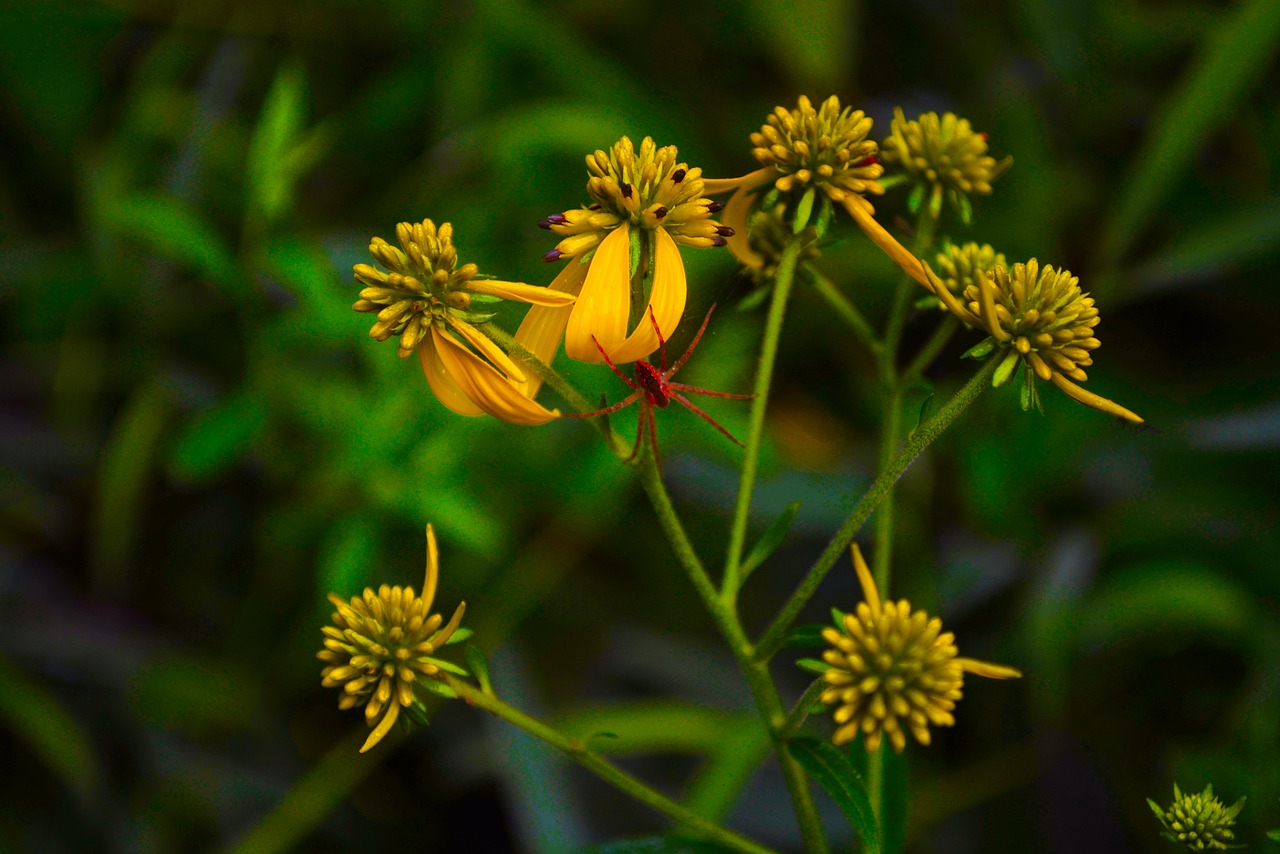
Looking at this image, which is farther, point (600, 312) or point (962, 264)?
point (962, 264)

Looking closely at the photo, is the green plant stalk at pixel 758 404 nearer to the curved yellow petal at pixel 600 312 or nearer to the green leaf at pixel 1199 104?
Answer: the curved yellow petal at pixel 600 312

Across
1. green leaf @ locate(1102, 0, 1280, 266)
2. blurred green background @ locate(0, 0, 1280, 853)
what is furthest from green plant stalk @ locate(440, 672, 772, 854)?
green leaf @ locate(1102, 0, 1280, 266)

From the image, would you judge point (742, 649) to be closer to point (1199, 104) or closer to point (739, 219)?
point (739, 219)

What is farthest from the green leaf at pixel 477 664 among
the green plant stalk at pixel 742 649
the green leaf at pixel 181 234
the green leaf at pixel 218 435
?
the green leaf at pixel 181 234

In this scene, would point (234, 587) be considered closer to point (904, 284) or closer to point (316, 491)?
point (316, 491)

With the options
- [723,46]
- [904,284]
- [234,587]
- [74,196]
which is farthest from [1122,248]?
[74,196]

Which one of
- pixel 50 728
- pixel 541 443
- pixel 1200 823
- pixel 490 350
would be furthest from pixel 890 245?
pixel 50 728
